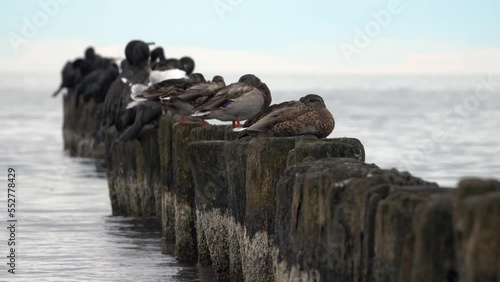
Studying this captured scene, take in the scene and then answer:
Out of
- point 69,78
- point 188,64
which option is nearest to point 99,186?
point 188,64

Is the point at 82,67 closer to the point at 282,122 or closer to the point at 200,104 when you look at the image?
the point at 200,104

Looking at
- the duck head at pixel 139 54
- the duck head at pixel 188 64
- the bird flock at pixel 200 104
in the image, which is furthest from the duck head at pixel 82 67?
the duck head at pixel 139 54

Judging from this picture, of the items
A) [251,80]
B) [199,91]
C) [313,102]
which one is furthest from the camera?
[199,91]

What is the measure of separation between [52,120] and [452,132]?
64.5ft

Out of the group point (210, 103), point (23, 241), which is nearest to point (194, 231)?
point (210, 103)

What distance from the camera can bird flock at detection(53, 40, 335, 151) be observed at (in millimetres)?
11945

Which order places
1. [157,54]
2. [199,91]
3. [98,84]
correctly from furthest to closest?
[98,84] < [157,54] < [199,91]

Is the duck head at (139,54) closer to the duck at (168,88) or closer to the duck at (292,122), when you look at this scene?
the duck at (168,88)

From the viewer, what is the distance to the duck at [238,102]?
13.9 metres

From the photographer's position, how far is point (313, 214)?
8.50 m

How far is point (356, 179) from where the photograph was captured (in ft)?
26.2

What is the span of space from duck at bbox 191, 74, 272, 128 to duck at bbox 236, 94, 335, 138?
69.5 inches

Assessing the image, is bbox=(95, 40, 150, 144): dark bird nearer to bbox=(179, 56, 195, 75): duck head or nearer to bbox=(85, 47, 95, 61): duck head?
bbox=(179, 56, 195, 75): duck head

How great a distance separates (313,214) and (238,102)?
5467mm
